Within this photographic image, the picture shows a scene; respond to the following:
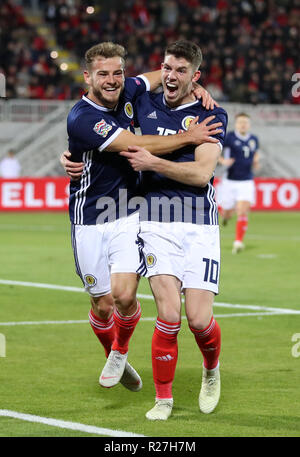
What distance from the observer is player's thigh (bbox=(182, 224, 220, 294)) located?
6316 millimetres

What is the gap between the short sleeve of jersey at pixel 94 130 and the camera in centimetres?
664

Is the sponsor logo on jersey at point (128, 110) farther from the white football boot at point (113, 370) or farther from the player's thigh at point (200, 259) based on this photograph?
the white football boot at point (113, 370)

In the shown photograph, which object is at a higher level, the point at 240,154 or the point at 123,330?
the point at 123,330

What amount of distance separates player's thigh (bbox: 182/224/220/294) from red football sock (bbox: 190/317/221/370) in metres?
0.25

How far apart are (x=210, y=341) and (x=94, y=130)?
5.38 ft

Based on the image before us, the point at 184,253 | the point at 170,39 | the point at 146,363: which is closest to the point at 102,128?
the point at 184,253

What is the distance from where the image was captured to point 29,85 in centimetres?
3072

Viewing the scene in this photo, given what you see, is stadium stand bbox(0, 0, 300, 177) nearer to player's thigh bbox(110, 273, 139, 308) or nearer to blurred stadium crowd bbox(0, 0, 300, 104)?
blurred stadium crowd bbox(0, 0, 300, 104)

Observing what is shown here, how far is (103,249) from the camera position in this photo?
7176mm

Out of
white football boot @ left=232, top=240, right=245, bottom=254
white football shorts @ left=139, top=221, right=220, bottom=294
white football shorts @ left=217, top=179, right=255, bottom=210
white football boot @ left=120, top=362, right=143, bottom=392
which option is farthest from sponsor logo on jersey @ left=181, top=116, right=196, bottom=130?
white football shorts @ left=217, top=179, right=255, bottom=210

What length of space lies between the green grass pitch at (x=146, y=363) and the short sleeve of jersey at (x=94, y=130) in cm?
176

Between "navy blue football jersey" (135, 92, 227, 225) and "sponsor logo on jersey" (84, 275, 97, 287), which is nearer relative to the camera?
"navy blue football jersey" (135, 92, 227, 225)

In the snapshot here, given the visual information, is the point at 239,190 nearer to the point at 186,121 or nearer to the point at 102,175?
the point at 102,175
